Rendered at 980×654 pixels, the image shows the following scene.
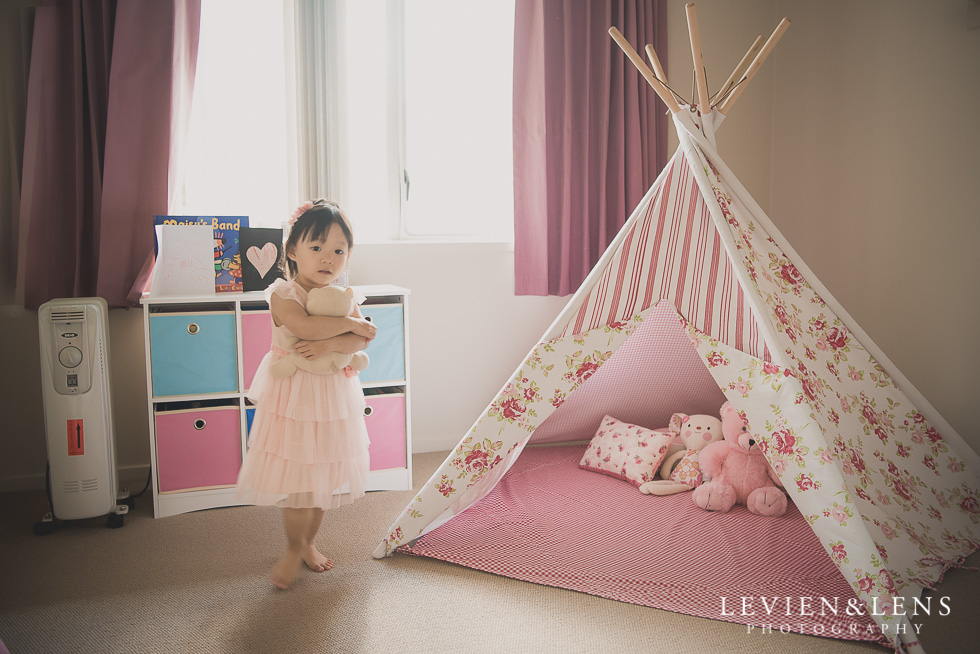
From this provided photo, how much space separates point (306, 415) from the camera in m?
1.91

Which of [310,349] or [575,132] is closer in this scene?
[310,349]

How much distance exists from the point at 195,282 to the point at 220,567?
3.21ft

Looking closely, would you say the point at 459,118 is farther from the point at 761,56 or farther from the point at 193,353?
the point at 193,353

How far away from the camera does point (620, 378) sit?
2945 millimetres

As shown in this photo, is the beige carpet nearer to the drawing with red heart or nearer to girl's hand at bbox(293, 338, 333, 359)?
girl's hand at bbox(293, 338, 333, 359)

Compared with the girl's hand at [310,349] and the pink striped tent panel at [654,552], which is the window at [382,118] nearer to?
the girl's hand at [310,349]

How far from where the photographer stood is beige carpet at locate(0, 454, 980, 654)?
1.67m

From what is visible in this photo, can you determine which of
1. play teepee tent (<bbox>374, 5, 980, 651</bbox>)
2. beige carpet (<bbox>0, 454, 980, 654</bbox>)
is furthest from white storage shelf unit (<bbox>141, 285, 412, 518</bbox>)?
play teepee tent (<bbox>374, 5, 980, 651</bbox>)

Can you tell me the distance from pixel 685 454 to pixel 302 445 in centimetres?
147

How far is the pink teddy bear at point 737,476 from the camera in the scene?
235cm

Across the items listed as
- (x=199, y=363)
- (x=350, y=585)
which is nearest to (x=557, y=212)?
(x=199, y=363)

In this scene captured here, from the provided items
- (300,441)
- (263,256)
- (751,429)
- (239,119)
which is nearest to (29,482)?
(263,256)

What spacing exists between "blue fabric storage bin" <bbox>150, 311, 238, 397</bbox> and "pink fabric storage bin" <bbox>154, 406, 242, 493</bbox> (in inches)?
3.2

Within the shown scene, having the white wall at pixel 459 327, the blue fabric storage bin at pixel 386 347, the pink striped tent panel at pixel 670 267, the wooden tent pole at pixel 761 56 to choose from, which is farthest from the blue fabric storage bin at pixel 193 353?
the wooden tent pole at pixel 761 56
